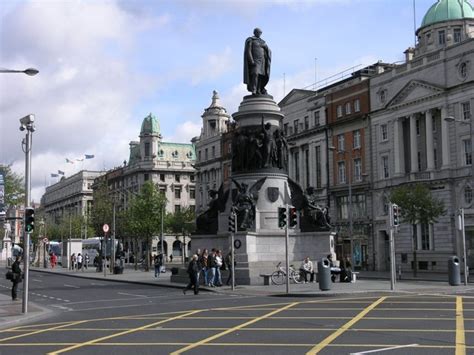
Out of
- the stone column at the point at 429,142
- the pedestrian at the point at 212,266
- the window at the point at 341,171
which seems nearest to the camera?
the pedestrian at the point at 212,266

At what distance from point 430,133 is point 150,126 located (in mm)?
84152

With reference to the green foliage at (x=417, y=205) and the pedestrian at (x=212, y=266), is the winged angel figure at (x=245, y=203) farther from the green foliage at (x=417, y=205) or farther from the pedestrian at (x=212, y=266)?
the green foliage at (x=417, y=205)

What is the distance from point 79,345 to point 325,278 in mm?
16084

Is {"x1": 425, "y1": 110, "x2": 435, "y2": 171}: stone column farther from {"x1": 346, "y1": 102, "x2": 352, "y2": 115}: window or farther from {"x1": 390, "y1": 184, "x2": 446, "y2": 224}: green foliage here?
{"x1": 346, "y1": 102, "x2": 352, "y2": 115}: window

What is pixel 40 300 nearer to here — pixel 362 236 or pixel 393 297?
pixel 393 297

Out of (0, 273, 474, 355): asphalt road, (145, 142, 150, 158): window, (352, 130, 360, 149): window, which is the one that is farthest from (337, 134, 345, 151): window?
(145, 142, 150, 158): window

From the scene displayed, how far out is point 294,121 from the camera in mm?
84125

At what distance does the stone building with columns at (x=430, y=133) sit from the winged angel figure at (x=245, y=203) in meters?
24.3

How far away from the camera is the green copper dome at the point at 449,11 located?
69.9 metres

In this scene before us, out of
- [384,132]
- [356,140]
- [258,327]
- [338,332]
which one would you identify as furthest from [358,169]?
[338,332]

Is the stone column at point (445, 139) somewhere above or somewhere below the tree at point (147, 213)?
above

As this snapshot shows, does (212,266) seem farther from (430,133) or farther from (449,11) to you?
(449,11)

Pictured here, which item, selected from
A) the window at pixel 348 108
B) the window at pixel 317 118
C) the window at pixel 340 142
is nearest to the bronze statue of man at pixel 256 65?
the window at pixel 348 108

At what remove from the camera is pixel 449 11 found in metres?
70.4
